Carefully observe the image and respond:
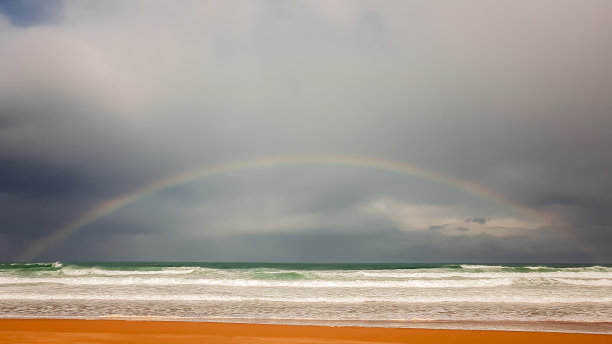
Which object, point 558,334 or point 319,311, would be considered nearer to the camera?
point 558,334

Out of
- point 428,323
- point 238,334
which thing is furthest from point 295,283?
point 238,334

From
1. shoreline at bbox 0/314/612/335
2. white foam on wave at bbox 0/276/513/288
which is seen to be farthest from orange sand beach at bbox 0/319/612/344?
white foam on wave at bbox 0/276/513/288

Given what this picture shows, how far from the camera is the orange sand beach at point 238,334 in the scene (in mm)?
10695

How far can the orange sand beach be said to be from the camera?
10695 mm

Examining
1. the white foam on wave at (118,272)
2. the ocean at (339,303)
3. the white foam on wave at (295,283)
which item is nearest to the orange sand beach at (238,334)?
the ocean at (339,303)

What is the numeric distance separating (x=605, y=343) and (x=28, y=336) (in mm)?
15728

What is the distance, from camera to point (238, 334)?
1138 cm

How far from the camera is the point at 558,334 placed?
12195 millimetres

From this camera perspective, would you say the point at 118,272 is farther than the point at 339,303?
Yes

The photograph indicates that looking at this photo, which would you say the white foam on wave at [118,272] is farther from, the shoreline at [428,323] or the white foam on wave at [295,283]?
the shoreline at [428,323]

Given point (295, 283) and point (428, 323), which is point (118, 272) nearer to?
point (295, 283)

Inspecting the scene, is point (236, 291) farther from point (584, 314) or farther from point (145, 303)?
point (584, 314)

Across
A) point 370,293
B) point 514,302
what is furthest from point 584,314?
point 370,293

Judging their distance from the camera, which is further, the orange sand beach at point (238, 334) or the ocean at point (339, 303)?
the ocean at point (339, 303)
